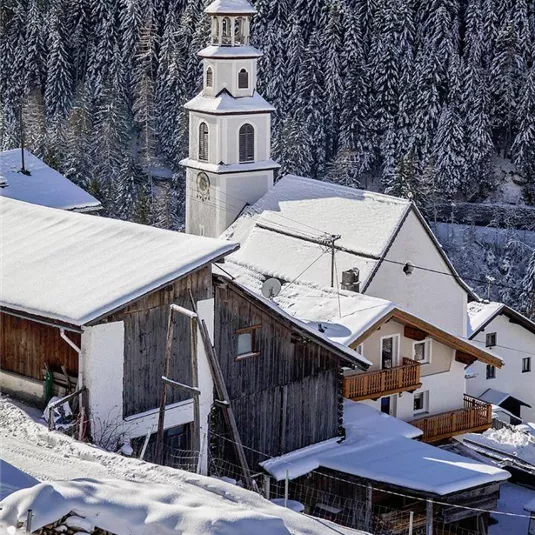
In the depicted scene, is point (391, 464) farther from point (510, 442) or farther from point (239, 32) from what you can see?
point (239, 32)

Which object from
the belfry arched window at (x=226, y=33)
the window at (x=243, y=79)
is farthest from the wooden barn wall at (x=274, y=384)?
the belfry arched window at (x=226, y=33)

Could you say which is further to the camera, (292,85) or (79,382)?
(292,85)

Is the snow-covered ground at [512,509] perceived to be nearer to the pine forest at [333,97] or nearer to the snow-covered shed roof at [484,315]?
the snow-covered shed roof at [484,315]

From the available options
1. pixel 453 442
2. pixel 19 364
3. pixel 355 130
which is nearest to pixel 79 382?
pixel 19 364

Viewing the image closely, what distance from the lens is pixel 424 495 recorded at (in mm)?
23250

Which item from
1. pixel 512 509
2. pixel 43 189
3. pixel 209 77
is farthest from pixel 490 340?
pixel 43 189

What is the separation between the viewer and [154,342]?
20.3 meters

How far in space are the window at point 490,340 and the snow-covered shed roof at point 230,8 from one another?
15568 millimetres

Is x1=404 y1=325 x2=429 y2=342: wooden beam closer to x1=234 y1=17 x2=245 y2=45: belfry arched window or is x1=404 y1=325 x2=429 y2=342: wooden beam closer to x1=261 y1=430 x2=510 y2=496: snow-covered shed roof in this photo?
x1=261 y1=430 x2=510 y2=496: snow-covered shed roof

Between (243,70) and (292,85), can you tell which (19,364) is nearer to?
(243,70)

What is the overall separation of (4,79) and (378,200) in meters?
77.5

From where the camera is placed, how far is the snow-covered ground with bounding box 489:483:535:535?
27609 mm

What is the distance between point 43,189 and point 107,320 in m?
19.8

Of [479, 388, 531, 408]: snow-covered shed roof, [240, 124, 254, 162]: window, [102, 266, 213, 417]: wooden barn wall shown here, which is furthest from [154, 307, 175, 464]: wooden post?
[240, 124, 254, 162]: window
